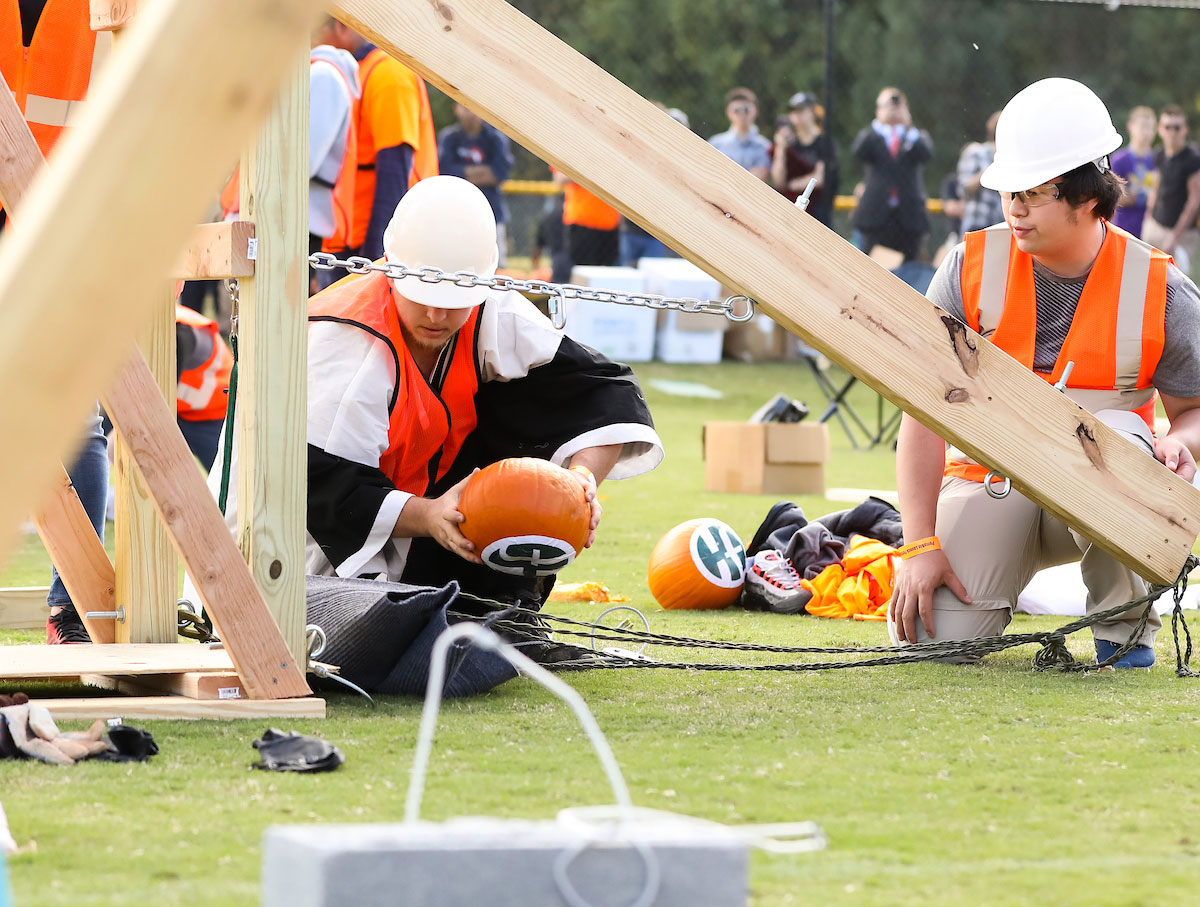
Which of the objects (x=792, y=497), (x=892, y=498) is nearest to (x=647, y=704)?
(x=892, y=498)

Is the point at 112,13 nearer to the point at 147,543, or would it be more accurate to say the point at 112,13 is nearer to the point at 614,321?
the point at 147,543

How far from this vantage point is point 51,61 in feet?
13.4

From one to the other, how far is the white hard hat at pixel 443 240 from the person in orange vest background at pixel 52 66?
2.86ft

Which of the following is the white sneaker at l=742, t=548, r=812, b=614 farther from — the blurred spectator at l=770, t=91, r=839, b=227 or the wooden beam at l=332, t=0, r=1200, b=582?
the blurred spectator at l=770, t=91, r=839, b=227

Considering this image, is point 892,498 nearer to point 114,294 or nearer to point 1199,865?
point 1199,865

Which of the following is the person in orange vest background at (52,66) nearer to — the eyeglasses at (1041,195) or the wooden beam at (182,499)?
the wooden beam at (182,499)

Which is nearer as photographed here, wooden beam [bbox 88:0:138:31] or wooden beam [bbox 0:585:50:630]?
wooden beam [bbox 88:0:138:31]

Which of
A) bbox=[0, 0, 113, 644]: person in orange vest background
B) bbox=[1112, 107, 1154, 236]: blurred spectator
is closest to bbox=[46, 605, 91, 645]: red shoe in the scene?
bbox=[0, 0, 113, 644]: person in orange vest background

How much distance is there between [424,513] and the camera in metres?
3.90

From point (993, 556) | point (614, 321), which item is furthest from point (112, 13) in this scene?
point (614, 321)

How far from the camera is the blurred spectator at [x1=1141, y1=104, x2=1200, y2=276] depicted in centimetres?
1562

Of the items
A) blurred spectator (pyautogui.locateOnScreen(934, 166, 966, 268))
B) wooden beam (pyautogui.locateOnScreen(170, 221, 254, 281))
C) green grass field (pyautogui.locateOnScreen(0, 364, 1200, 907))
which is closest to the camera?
green grass field (pyautogui.locateOnScreen(0, 364, 1200, 907))

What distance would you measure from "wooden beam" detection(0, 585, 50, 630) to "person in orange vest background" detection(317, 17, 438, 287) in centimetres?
247

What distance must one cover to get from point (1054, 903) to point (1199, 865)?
32 cm
